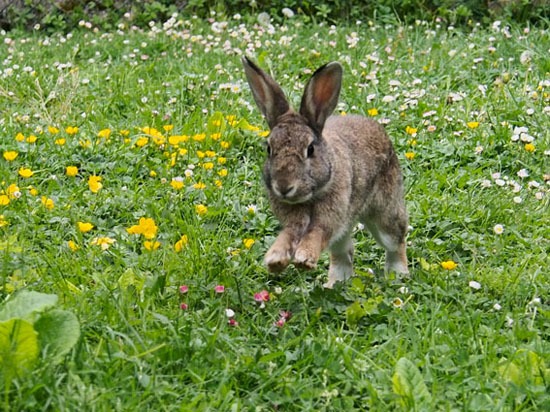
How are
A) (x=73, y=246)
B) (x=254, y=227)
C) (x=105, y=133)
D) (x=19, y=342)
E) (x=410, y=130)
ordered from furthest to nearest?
(x=410, y=130) → (x=105, y=133) → (x=254, y=227) → (x=73, y=246) → (x=19, y=342)

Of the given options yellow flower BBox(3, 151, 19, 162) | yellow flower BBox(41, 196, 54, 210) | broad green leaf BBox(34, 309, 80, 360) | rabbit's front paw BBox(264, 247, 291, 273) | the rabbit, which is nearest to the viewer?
broad green leaf BBox(34, 309, 80, 360)

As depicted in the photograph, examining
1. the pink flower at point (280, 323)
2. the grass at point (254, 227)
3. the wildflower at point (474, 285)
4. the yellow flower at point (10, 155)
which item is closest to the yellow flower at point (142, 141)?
the grass at point (254, 227)

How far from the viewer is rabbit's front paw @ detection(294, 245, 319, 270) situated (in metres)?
4.38

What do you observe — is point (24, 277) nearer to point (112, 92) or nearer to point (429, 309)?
point (429, 309)

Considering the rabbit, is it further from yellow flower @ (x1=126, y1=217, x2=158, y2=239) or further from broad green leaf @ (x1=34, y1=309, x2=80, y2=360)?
broad green leaf @ (x1=34, y1=309, x2=80, y2=360)

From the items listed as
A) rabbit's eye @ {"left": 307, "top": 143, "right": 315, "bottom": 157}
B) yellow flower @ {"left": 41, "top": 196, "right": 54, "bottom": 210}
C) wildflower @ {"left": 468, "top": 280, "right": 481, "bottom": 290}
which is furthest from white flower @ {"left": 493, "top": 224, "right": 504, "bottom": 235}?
yellow flower @ {"left": 41, "top": 196, "right": 54, "bottom": 210}

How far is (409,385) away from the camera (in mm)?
3633

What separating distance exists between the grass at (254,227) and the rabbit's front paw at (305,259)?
0.76 feet

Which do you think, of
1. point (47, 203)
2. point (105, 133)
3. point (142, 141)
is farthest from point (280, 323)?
point (105, 133)

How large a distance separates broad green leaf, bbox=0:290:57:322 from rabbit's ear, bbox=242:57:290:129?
5.58 ft

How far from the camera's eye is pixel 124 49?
8.62 metres

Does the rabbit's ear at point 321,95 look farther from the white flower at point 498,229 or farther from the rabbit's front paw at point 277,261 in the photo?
the white flower at point 498,229

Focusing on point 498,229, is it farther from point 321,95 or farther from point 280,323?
point 280,323

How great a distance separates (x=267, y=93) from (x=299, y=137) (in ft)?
→ 1.44
